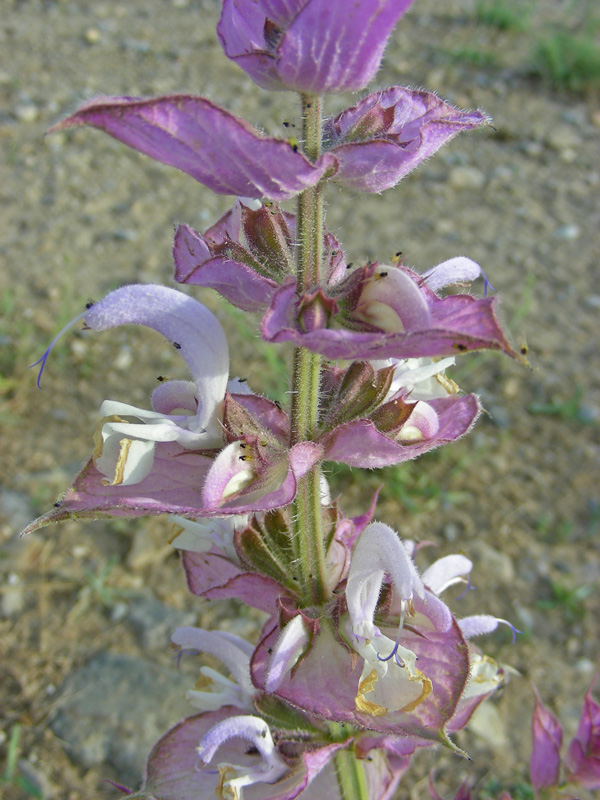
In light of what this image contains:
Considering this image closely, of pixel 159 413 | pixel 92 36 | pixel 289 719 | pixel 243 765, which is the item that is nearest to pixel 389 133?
pixel 159 413

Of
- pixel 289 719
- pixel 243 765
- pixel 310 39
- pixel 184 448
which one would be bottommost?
pixel 243 765

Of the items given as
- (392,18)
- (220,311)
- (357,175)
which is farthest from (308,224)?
(220,311)

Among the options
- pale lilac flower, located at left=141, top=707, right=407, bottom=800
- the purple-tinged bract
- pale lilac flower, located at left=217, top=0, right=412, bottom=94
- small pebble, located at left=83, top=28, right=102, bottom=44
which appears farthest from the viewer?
small pebble, located at left=83, top=28, right=102, bottom=44

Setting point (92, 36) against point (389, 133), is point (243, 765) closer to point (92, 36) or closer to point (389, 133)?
point (389, 133)

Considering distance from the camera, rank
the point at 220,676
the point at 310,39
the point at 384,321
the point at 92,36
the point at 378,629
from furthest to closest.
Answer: the point at 92,36 < the point at 220,676 < the point at 378,629 < the point at 384,321 < the point at 310,39

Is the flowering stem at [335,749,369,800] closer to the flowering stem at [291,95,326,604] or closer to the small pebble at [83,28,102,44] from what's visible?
the flowering stem at [291,95,326,604]

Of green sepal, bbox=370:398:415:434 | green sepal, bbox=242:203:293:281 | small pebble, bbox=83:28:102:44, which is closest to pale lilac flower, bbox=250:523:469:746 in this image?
green sepal, bbox=370:398:415:434

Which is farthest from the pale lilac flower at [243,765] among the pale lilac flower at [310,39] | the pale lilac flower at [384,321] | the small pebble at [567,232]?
the small pebble at [567,232]

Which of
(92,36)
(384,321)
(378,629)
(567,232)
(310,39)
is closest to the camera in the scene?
(310,39)
